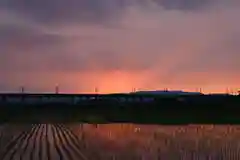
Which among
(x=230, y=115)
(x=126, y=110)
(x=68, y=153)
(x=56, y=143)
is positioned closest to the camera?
(x=68, y=153)

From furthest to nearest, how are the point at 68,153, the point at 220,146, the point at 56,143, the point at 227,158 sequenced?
1. the point at 56,143
2. the point at 220,146
3. the point at 68,153
4. the point at 227,158

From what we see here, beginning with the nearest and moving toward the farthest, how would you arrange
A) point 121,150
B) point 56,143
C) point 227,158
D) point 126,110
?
point 227,158, point 121,150, point 56,143, point 126,110

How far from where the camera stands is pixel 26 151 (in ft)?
80.9

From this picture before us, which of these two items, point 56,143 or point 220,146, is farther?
point 56,143

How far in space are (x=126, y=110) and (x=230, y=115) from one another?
459 inches

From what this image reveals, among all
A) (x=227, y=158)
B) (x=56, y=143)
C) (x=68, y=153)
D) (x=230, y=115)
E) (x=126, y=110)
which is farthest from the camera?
(x=126, y=110)

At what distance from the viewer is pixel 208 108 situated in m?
75.1

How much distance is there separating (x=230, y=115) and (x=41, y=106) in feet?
81.6

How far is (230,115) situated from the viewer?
67.2m

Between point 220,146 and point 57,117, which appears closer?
point 220,146

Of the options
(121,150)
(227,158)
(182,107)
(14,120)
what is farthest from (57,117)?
(227,158)

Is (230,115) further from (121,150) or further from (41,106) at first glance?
(121,150)

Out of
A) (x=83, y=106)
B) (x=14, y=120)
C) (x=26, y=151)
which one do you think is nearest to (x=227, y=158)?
(x=26, y=151)

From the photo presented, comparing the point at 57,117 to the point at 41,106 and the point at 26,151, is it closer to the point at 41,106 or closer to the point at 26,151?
the point at 41,106
